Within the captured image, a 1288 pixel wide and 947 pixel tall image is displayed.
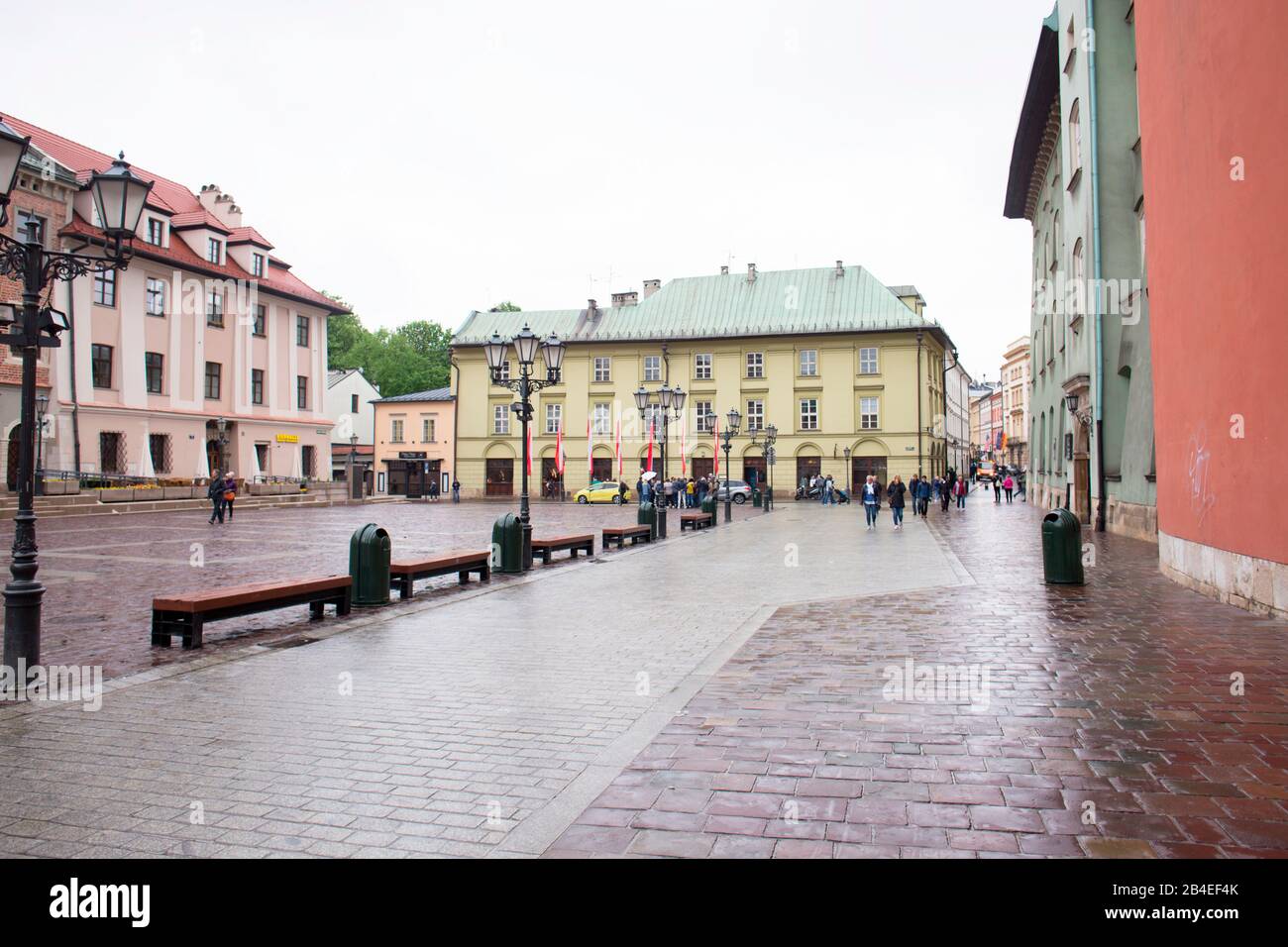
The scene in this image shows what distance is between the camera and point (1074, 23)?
23922 millimetres

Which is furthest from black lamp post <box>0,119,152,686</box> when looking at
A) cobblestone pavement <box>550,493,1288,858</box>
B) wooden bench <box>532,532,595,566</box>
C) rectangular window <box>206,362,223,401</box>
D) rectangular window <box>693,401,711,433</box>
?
rectangular window <box>693,401,711,433</box>

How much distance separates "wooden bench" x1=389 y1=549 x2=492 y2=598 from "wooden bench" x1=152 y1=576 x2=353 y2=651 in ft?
5.69

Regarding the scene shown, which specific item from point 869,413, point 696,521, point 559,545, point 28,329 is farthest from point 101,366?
point 869,413

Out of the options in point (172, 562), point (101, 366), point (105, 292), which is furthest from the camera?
point (105, 292)

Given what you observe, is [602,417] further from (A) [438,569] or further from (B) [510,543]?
(A) [438,569]

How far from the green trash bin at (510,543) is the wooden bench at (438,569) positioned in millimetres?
316

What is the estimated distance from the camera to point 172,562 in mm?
Answer: 15586

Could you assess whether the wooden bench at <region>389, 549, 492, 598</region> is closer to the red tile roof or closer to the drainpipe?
the drainpipe

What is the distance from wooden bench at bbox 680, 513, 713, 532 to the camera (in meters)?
26.0

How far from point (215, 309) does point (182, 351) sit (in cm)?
299

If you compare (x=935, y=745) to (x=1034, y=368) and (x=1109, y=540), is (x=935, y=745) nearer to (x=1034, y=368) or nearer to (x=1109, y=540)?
(x=1109, y=540)

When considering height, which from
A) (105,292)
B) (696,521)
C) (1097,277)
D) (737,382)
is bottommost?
(696,521)

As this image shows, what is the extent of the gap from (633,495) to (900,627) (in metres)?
44.7
